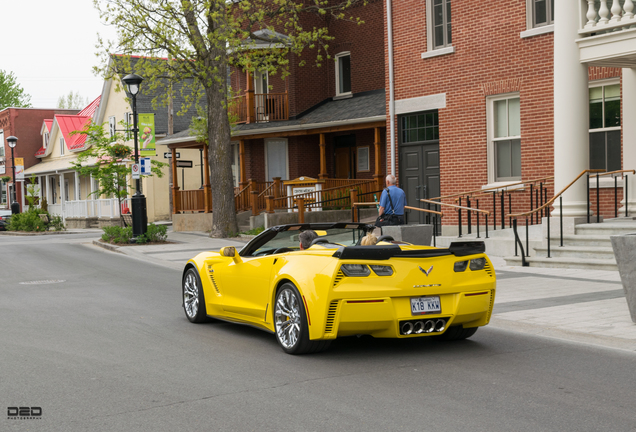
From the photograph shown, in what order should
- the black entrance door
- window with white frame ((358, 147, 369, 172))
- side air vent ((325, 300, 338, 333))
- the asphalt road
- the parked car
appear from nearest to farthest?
the asphalt road
side air vent ((325, 300, 338, 333))
the black entrance door
window with white frame ((358, 147, 369, 172))
the parked car

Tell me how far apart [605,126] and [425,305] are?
11.2 meters

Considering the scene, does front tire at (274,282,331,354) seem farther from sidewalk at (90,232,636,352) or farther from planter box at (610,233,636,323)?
planter box at (610,233,636,323)

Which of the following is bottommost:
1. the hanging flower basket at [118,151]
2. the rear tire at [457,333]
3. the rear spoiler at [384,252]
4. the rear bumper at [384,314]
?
the rear tire at [457,333]

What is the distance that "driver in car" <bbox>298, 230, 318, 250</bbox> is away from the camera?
7901mm

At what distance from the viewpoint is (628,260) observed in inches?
311

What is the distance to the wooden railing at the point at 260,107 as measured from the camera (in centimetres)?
2984

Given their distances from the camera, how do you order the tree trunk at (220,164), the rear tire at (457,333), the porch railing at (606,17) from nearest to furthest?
the rear tire at (457,333) → the porch railing at (606,17) → the tree trunk at (220,164)

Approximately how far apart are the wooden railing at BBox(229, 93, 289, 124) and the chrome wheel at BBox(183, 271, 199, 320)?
822 inches

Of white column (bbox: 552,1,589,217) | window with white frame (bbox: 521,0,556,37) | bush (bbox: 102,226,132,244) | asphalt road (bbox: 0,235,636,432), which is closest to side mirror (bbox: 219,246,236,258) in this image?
asphalt road (bbox: 0,235,636,432)

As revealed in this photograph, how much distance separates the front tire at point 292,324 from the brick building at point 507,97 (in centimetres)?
894

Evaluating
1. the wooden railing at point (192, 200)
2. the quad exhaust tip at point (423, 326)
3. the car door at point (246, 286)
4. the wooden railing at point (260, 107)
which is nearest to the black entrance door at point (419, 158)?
the wooden railing at point (260, 107)

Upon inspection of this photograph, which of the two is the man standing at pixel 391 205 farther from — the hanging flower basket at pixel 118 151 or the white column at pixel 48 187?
the white column at pixel 48 187

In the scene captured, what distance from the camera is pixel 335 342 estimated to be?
25.4ft

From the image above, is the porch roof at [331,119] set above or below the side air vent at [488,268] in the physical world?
above
